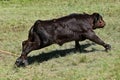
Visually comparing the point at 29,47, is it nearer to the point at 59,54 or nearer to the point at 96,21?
the point at 59,54

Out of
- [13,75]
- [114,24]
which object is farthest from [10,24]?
[13,75]

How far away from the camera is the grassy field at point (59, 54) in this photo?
881 cm

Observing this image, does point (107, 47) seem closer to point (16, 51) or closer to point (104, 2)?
point (16, 51)

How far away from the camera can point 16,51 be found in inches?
459

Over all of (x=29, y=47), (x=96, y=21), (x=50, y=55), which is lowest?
Answer: (x=50, y=55)

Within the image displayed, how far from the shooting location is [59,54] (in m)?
10.7

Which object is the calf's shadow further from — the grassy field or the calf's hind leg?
the calf's hind leg

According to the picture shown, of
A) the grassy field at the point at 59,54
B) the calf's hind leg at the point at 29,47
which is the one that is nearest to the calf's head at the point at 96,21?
the grassy field at the point at 59,54

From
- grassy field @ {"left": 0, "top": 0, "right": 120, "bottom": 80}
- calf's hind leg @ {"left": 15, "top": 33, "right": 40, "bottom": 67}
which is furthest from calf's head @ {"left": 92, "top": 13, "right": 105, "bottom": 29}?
calf's hind leg @ {"left": 15, "top": 33, "right": 40, "bottom": 67}

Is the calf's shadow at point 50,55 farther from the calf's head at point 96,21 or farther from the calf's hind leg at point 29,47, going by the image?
the calf's head at point 96,21

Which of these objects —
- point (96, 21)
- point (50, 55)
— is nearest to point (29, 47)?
point (50, 55)

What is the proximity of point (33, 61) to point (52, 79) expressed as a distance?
1.89 metres

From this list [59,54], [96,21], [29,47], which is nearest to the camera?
[29,47]

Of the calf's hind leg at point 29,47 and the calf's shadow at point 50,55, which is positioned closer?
the calf's hind leg at point 29,47
